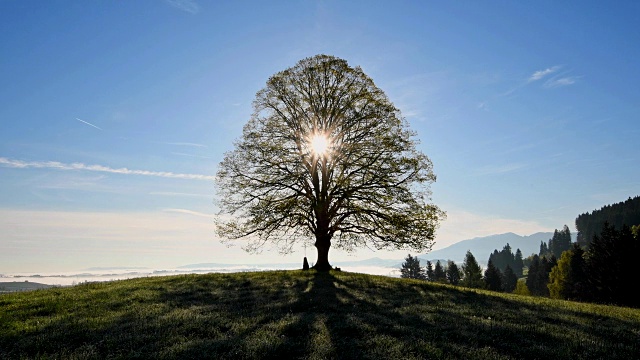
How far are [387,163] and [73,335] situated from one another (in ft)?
72.5

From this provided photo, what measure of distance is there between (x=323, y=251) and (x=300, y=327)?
62.9ft

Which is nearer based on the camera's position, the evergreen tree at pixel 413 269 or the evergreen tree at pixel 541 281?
the evergreen tree at pixel 541 281

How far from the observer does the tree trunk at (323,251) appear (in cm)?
3100

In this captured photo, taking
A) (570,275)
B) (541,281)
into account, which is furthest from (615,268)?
(541,281)

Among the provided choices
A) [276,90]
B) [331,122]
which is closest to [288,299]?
[331,122]

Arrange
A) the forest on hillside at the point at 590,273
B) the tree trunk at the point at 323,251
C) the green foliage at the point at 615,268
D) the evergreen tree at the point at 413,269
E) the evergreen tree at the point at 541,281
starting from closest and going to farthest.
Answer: the tree trunk at the point at 323,251
the green foliage at the point at 615,268
the forest on hillside at the point at 590,273
the evergreen tree at the point at 541,281
the evergreen tree at the point at 413,269

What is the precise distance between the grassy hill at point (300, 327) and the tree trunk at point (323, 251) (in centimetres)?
1061

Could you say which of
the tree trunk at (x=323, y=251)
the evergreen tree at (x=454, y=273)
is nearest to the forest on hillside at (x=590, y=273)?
the evergreen tree at (x=454, y=273)

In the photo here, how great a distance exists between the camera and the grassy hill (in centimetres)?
985

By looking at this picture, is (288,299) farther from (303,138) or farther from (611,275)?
(611,275)

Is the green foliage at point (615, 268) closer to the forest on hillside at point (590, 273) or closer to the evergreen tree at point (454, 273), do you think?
the forest on hillside at point (590, 273)

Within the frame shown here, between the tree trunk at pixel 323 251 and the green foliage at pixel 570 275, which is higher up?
the tree trunk at pixel 323 251

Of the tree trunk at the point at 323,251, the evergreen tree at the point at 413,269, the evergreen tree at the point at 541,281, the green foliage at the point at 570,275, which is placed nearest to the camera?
the tree trunk at the point at 323,251

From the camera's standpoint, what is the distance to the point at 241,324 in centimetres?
1238
